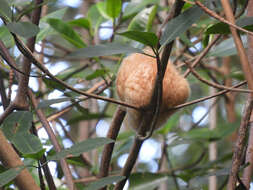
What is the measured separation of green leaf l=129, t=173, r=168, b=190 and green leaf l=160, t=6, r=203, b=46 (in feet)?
1.92

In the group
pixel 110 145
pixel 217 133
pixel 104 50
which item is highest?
pixel 104 50

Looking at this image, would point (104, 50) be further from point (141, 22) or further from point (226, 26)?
point (141, 22)

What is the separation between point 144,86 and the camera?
72 cm

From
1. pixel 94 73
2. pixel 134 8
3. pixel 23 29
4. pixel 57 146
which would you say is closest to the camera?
pixel 23 29

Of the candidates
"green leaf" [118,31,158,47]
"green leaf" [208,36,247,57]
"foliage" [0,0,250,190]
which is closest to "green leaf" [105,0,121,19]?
"foliage" [0,0,250,190]

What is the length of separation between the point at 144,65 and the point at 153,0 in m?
0.58

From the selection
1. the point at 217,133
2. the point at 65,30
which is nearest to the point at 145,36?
the point at 65,30

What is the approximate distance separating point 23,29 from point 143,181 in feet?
2.20

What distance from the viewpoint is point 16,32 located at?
560 mm

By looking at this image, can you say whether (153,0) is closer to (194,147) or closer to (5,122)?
(5,122)

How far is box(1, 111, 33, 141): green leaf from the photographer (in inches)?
28.0

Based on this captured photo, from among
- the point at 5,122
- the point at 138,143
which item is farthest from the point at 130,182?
the point at 5,122

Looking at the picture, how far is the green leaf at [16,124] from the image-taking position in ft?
2.33

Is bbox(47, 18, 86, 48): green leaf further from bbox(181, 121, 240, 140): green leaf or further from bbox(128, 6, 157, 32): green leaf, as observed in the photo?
bbox(181, 121, 240, 140): green leaf
